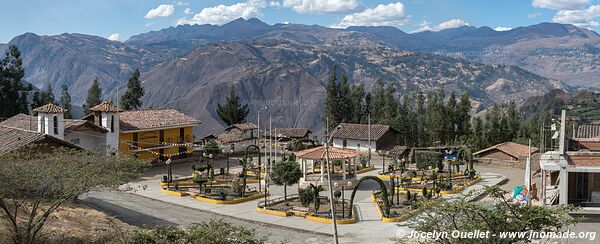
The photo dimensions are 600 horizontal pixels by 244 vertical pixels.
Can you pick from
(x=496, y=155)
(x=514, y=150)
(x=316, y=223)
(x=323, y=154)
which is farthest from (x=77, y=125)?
(x=514, y=150)

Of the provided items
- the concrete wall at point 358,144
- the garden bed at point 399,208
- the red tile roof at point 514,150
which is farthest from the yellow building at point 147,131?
the red tile roof at point 514,150

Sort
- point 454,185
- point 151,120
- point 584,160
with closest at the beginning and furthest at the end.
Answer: point 584,160 < point 454,185 < point 151,120

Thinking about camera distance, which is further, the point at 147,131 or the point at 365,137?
the point at 365,137

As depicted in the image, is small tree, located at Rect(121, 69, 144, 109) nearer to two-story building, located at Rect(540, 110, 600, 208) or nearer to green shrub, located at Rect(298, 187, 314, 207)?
green shrub, located at Rect(298, 187, 314, 207)

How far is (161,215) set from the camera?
28141 millimetres

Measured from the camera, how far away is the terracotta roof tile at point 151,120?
45156mm

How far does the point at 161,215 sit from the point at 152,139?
19459 mm

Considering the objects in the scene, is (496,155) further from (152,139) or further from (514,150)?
(152,139)

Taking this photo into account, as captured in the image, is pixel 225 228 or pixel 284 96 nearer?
pixel 225 228

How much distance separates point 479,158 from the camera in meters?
49.7

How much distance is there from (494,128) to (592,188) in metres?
43.9

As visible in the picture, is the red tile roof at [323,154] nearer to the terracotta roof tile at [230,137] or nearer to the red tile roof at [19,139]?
the red tile roof at [19,139]

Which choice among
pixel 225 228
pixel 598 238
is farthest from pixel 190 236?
pixel 598 238

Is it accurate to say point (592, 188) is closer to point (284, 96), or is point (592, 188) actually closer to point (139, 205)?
point (139, 205)
